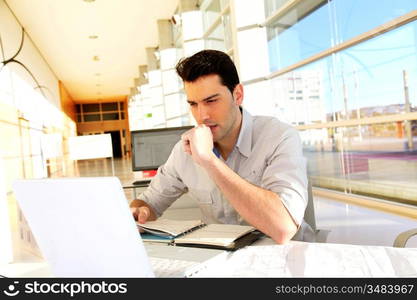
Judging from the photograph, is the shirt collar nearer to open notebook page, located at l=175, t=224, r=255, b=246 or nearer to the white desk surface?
open notebook page, located at l=175, t=224, r=255, b=246

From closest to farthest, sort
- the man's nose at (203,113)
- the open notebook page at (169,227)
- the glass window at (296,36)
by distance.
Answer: the open notebook page at (169,227), the man's nose at (203,113), the glass window at (296,36)

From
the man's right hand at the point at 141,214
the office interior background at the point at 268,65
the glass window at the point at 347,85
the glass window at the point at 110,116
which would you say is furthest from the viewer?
the glass window at the point at 110,116

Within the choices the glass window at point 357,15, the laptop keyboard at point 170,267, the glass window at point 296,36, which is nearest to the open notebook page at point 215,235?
the laptop keyboard at point 170,267

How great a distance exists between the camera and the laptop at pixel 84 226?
73 cm

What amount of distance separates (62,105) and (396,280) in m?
21.4

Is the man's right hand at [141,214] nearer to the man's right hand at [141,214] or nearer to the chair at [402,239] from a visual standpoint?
the man's right hand at [141,214]

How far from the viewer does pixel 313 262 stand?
988mm

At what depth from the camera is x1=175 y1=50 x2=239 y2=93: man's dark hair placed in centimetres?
168

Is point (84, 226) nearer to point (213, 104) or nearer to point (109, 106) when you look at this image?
point (213, 104)

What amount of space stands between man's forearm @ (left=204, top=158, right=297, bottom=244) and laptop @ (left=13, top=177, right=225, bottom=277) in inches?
20.9

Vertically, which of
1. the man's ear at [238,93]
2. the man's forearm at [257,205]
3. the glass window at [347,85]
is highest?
the glass window at [347,85]

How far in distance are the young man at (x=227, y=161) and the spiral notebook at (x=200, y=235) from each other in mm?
70

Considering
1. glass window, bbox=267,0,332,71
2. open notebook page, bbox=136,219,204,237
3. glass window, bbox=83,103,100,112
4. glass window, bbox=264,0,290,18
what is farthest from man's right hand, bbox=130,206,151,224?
glass window, bbox=83,103,100,112

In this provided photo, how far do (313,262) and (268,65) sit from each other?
5543mm
